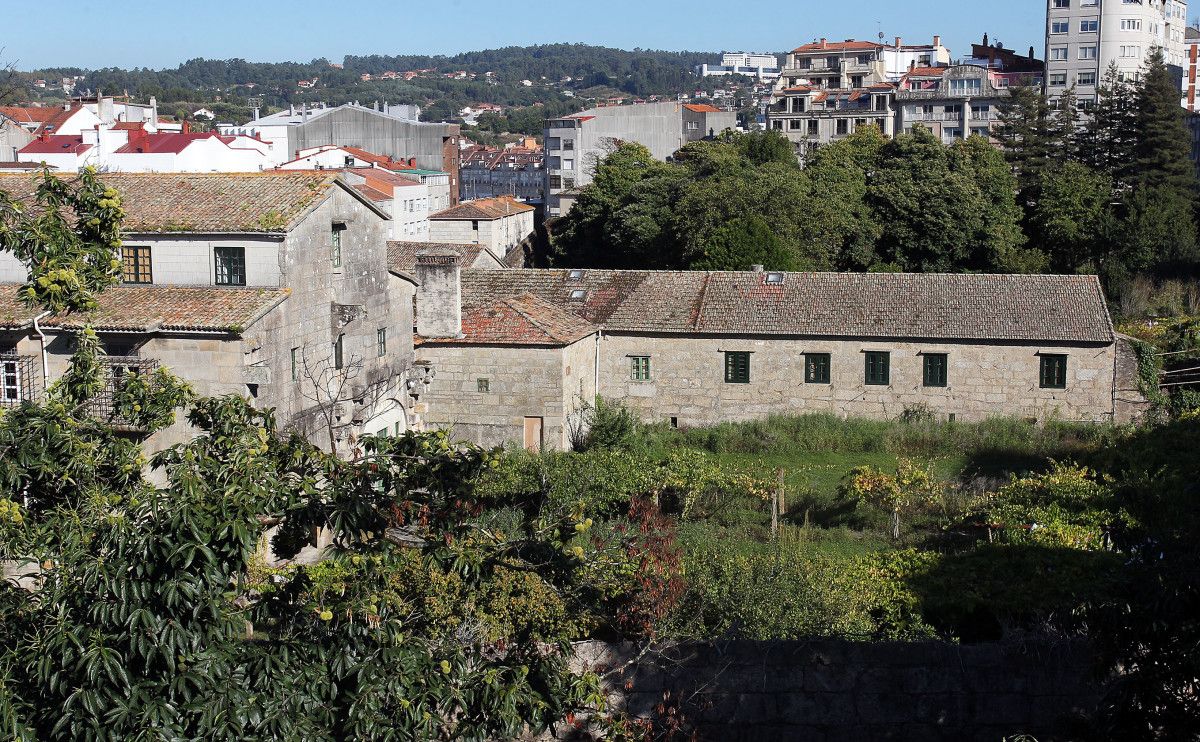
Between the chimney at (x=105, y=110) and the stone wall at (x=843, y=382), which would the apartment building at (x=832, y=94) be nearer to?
the chimney at (x=105, y=110)

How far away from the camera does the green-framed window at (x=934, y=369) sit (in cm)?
3095

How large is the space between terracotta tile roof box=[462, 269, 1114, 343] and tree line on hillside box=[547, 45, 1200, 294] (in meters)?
7.88

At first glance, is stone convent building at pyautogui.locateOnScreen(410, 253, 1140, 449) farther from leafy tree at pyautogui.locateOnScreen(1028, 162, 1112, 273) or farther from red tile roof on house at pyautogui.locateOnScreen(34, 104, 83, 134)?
red tile roof on house at pyautogui.locateOnScreen(34, 104, 83, 134)

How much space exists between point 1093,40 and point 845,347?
5815cm

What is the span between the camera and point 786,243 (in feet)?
141

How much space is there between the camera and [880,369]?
31.2m

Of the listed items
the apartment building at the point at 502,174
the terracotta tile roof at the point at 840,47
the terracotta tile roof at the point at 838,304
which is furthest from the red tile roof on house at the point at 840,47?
the terracotta tile roof at the point at 838,304

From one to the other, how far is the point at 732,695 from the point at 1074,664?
3.19 meters

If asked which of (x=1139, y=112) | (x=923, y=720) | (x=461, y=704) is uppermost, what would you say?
(x=1139, y=112)

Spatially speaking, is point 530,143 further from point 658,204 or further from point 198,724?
point 198,724

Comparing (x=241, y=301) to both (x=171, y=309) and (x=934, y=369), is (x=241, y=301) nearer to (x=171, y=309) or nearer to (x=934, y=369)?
(x=171, y=309)

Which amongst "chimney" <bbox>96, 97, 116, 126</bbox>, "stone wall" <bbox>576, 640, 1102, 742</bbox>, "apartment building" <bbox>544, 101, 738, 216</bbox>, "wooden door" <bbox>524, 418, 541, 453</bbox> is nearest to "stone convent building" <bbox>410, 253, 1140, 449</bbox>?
"wooden door" <bbox>524, 418, 541, 453</bbox>

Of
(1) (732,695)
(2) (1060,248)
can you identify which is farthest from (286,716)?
(2) (1060,248)

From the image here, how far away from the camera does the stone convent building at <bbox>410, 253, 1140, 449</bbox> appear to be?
30562 mm
